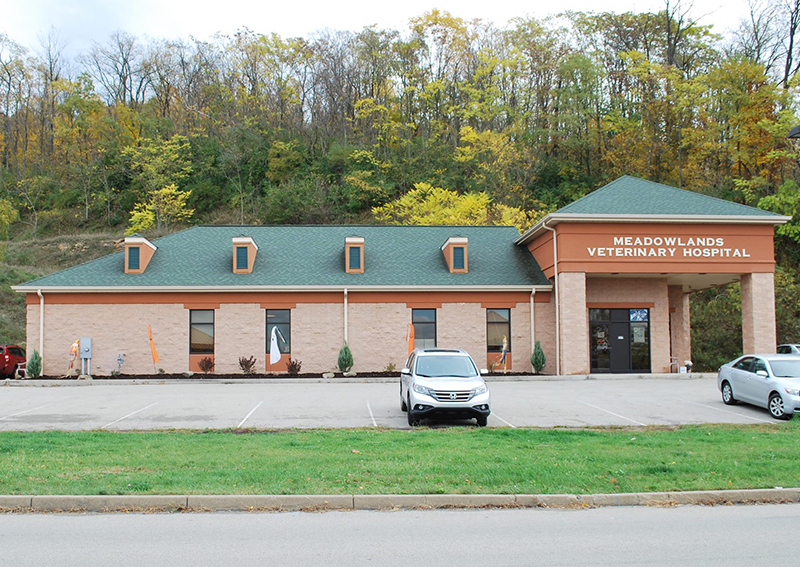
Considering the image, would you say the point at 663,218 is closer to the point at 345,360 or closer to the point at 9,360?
the point at 345,360

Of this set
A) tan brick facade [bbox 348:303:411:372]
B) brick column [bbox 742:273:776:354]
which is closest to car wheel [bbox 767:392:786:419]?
brick column [bbox 742:273:776:354]

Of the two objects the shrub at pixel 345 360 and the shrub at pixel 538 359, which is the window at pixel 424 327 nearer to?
the shrub at pixel 345 360

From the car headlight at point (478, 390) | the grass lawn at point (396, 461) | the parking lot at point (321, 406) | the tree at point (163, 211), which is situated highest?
the tree at point (163, 211)

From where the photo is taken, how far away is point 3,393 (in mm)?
24203

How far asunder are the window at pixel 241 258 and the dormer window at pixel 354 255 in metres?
4.62

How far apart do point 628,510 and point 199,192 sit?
62364 millimetres

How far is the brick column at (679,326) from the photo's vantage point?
3619 cm

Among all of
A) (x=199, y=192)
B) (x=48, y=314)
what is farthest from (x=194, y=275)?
(x=199, y=192)

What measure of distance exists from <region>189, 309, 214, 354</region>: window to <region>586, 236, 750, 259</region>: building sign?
16.9 m

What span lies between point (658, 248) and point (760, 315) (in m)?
5.32

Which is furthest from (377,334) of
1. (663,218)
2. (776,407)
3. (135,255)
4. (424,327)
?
(776,407)

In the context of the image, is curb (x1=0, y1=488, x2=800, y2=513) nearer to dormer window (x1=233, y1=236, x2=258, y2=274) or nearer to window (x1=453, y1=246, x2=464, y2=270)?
dormer window (x1=233, y1=236, x2=258, y2=274)

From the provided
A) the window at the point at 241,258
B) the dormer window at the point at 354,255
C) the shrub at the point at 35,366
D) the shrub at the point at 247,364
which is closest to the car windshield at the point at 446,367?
the shrub at the point at 247,364

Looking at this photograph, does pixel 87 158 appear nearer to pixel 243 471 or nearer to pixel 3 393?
pixel 3 393
